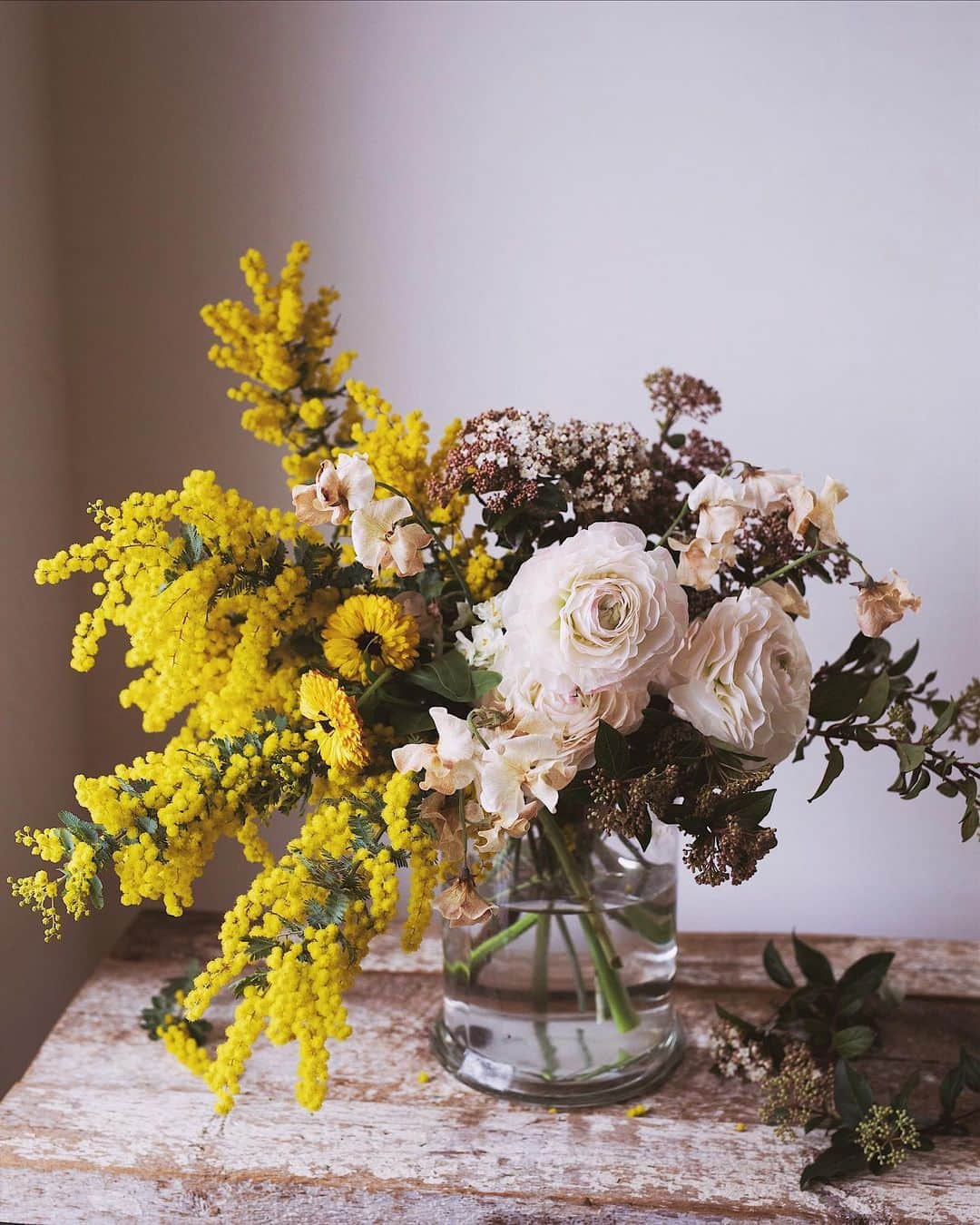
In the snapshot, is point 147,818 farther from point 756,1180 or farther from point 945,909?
point 945,909

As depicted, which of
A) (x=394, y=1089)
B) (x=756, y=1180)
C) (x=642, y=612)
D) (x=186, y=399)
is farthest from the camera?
(x=186, y=399)

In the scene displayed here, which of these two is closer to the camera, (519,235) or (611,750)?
(611,750)

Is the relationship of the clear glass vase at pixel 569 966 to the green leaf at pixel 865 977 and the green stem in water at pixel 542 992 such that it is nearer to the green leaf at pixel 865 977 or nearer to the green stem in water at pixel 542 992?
the green stem in water at pixel 542 992

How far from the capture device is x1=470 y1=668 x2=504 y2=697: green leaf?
0.78m

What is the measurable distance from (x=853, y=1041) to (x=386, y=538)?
2.00 ft

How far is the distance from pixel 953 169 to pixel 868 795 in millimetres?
682

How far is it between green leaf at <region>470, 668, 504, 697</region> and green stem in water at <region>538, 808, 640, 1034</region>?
0.18 m

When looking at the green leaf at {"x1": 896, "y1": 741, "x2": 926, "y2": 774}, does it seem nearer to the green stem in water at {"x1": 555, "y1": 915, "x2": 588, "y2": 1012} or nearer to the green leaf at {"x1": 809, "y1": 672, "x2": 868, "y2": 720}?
the green leaf at {"x1": 809, "y1": 672, "x2": 868, "y2": 720}

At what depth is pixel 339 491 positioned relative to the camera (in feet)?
2.47

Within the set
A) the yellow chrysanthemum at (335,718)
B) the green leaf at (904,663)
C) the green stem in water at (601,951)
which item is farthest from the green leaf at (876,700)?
the yellow chrysanthemum at (335,718)

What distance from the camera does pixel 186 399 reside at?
4.14ft

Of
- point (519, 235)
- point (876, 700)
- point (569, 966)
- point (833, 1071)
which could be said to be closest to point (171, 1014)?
point (569, 966)

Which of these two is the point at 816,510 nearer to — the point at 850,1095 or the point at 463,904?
the point at 463,904

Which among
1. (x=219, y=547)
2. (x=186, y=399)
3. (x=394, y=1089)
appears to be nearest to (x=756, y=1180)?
(x=394, y=1089)
